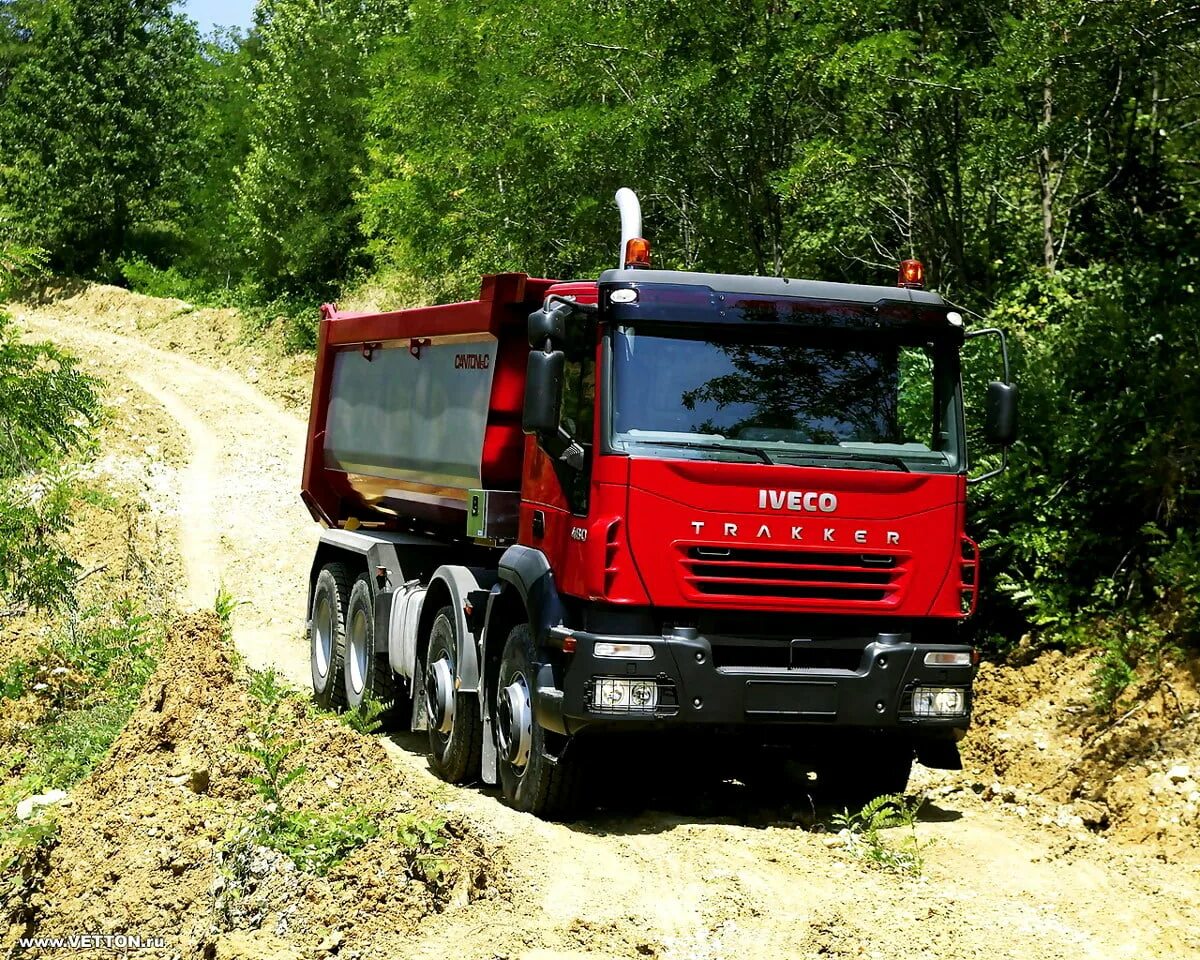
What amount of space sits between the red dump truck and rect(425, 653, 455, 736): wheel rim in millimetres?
882

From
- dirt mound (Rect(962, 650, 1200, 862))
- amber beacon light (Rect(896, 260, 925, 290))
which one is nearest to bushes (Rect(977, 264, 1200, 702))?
dirt mound (Rect(962, 650, 1200, 862))

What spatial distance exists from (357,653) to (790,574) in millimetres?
5619

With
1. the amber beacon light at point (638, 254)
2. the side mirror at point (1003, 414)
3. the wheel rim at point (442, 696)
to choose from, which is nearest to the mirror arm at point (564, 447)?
the amber beacon light at point (638, 254)

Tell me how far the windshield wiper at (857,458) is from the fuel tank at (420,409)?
228 centimetres

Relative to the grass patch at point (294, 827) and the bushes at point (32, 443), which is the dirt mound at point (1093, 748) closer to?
the grass patch at point (294, 827)

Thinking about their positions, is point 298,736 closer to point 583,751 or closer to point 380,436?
point 583,751

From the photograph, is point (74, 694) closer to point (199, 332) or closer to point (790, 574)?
point (790, 574)

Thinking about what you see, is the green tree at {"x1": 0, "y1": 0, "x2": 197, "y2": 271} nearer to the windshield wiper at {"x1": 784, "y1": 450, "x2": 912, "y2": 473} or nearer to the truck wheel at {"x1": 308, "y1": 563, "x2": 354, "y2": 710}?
the truck wheel at {"x1": 308, "y1": 563, "x2": 354, "y2": 710}

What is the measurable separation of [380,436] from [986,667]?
17.2 feet

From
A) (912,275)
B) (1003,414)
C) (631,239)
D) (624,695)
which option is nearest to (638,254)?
(631,239)

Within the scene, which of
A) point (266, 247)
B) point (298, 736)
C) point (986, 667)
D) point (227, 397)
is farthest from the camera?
point (266, 247)

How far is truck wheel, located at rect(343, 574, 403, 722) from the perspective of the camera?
38.2ft

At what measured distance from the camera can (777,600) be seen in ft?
25.6

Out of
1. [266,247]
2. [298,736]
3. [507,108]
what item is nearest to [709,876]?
[298,736]
